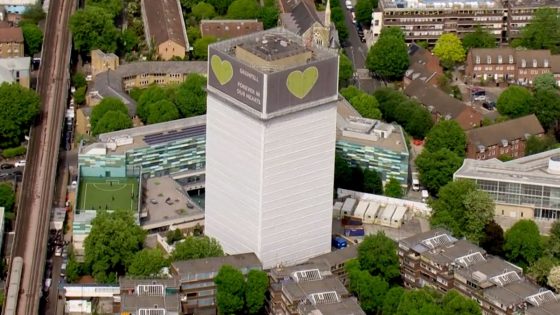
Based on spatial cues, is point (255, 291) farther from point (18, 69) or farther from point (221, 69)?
point (18, 69)

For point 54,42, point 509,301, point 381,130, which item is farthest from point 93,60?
point 509,301

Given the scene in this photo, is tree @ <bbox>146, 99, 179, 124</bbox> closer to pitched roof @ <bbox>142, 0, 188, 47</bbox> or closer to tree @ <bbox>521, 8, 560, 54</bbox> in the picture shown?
pitched roof @ <bbox>142, 0, 188, 47</bbox>

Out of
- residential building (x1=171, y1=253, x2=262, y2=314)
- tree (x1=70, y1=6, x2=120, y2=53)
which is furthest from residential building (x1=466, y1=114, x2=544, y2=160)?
tree (x1=70, y1=6, x2=120, y2=53)

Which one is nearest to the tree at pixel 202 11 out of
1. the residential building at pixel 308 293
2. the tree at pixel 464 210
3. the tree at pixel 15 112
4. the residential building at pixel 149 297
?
the tree at pixel 15 112

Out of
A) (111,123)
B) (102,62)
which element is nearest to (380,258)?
(111,123)

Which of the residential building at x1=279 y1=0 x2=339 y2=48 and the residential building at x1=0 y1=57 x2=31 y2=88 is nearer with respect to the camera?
the residential building at x1=0 y1=57 x2=31 y2=88

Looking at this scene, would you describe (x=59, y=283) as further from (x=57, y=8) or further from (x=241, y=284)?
(x=57, y=8)
